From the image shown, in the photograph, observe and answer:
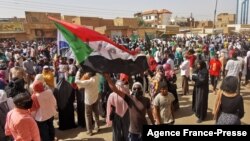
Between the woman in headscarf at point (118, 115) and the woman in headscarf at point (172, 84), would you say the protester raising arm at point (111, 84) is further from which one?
the woman in headscarf at point (172, 84)

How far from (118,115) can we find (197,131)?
6.06 feet

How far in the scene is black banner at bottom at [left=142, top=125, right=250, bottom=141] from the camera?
398 cm

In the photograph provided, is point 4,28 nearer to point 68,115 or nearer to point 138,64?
point 68,115

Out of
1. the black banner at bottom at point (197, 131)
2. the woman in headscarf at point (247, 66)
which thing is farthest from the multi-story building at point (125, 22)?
the black banner at bottom at point (197, 131)

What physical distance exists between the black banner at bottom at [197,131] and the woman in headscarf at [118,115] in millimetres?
1385

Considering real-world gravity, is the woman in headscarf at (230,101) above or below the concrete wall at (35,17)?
below

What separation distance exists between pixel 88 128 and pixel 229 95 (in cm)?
379

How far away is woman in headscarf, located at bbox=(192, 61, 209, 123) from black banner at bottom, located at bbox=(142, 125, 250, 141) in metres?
4.08

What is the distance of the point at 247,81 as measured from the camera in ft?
42.3

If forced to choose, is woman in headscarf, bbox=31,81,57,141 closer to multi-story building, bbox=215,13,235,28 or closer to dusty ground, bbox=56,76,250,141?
dusty ground, bbox=56,76,250,141

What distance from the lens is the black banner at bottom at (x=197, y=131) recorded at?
3980mm

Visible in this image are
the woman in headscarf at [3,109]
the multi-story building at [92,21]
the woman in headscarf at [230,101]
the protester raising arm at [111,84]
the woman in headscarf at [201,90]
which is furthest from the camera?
the multi-story building at [92,21]

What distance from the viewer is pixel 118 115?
18.2 feet

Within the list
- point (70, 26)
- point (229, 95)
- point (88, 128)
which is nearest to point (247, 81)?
point (88, 128)
